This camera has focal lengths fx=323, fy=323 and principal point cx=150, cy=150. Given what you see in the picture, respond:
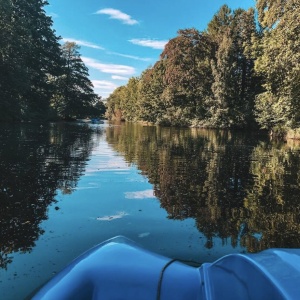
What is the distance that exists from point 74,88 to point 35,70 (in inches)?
934

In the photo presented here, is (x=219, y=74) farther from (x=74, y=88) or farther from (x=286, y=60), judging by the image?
(x=74, y=88)

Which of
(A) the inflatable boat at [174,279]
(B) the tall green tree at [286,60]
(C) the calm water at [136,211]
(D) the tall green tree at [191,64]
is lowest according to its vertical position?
(C) the calm water at [136,211]

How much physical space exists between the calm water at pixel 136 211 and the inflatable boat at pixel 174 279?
3.65 feet

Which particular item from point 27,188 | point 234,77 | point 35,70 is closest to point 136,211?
point 27,188

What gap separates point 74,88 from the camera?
65.6 meters

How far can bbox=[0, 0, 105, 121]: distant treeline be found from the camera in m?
28.3

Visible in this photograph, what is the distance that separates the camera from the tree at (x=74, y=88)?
63000 mm

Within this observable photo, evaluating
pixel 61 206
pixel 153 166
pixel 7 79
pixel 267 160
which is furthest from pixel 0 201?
pixel 7 79

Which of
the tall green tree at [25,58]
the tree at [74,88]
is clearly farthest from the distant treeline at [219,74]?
the tree at [74,88]

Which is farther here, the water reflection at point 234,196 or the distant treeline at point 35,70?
the distant treeline at point 35,70

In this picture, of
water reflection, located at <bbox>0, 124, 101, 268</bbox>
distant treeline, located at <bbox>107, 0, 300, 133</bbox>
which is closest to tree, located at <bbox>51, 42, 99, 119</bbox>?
distant treeline, located at <bbox>107, 0, 300, 133</bbox>

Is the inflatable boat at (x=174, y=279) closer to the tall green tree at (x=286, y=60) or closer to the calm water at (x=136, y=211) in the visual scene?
the calm water at (x=136, y=211)

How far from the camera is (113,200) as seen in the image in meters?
7.03

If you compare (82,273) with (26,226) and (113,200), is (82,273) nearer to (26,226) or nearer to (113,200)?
(26,226)
